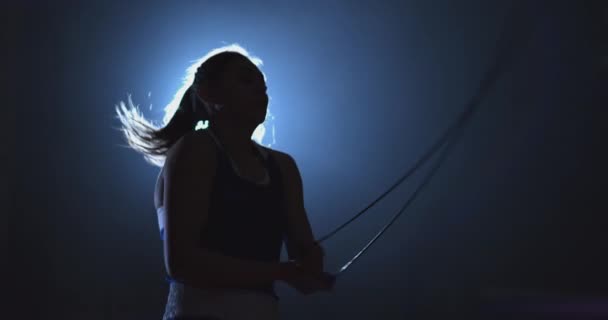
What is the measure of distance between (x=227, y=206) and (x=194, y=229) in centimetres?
9

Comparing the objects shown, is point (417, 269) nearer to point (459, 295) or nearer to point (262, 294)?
point (459, 295)

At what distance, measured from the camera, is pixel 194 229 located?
101 cm

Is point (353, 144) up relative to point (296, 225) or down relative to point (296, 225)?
up

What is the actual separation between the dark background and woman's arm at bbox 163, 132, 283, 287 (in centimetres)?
48

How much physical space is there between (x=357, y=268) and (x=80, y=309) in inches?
28.5

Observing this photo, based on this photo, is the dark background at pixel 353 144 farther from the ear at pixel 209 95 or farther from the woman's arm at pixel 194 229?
the woman's arm at pixel 194 229

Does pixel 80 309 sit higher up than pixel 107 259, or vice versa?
pixel 107 259

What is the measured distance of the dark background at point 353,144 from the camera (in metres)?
1.34

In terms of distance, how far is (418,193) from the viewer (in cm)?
142

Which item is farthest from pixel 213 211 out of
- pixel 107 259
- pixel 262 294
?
pixel 107 259

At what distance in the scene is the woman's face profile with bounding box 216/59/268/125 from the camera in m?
1.21

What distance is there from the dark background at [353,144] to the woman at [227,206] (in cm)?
27

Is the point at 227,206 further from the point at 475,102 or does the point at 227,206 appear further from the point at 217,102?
the point at 475,102

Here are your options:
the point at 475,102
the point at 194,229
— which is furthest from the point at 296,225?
the point at 475,102
